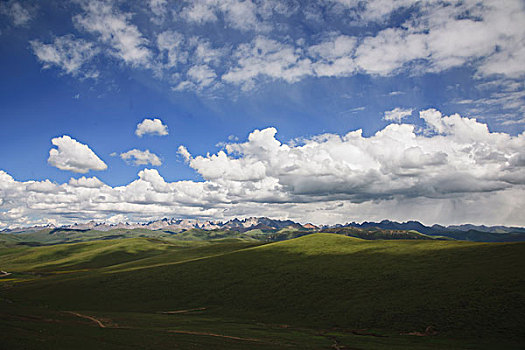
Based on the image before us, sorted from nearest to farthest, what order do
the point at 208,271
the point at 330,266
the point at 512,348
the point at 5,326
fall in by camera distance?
the point at 5,326 < the point at 512,348 < the point at 330,266 < the point at 208,271

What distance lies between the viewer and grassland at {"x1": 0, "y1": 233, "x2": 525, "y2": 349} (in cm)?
4581

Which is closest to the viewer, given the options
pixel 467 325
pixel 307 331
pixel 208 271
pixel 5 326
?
pixel 5 326

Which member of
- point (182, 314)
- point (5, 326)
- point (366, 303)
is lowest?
point (182, 314)

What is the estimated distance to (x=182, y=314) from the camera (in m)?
74.9

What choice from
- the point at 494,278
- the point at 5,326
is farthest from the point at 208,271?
the point at 494,278

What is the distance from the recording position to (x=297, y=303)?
76250mm

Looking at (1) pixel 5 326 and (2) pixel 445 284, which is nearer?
(1) pixel 5 326

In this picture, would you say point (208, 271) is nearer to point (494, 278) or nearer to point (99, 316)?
point (99, 316)

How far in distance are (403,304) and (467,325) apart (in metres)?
13.5

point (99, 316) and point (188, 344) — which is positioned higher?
point (188, 344)

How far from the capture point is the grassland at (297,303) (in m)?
45.8

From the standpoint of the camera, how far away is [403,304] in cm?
6494

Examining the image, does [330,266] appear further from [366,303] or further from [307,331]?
[307,331]

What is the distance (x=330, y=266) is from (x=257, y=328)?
160 feet
